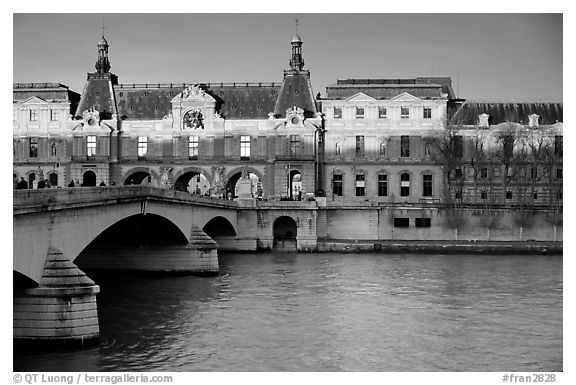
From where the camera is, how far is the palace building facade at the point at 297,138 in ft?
256

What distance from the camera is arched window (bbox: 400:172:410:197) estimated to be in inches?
3169

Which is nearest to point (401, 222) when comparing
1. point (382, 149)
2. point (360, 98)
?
point (382, 149)

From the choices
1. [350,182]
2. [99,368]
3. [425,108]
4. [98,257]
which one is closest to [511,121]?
[425,108]

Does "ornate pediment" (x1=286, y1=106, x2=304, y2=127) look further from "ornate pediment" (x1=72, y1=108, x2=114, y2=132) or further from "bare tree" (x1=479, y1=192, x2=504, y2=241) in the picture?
"bare tree" (x1=479, y1=192, x2=504, y2=241)

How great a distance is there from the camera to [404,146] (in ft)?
264

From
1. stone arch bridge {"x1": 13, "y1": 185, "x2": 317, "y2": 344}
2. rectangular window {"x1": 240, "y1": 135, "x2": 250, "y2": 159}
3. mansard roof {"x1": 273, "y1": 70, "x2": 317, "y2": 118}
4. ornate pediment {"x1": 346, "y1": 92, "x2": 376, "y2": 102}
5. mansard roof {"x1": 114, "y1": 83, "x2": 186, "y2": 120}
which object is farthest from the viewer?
mansard roof {"x1": 114, "y1": 83, "x2": 186, "y2": 120}

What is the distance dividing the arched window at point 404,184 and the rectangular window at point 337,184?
5.23 m

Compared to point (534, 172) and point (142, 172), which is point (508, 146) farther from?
point (142, 172)

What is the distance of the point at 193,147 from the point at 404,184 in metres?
19.0

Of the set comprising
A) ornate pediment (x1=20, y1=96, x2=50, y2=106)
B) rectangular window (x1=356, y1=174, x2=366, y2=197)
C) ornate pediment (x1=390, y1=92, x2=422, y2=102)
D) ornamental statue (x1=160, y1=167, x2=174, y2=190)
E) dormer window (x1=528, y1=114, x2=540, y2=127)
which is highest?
ornate pediment (x1=20, y1=96, x2=50, y2=106)

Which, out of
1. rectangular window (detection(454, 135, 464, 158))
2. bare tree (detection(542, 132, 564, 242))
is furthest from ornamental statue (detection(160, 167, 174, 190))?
bare tree (detection(542, 132, 564, 242))

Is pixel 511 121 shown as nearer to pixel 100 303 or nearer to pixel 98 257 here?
pixel 98 257

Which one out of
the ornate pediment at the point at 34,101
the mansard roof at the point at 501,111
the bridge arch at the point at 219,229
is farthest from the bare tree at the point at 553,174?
the ornate pediment at the point at 34,101

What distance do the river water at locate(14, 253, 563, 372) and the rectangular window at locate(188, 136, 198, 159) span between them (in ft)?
94.4
